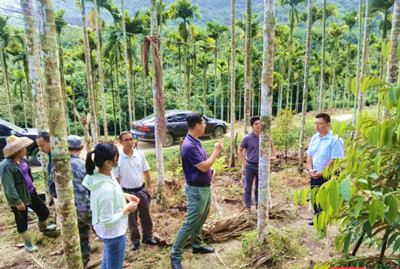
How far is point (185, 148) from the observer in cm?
314

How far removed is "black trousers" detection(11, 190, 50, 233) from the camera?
3674 mm

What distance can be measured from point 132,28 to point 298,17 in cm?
1378

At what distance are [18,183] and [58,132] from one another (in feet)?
7.37

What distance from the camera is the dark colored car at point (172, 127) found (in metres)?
11.6

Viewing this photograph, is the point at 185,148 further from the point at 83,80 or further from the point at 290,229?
the point at 83,80

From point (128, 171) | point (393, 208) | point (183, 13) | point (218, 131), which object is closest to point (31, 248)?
point (128, 171)

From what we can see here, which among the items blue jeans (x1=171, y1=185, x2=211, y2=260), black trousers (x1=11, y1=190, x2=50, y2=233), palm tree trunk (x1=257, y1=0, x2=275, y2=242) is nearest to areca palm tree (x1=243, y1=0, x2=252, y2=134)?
palm tree trunk (x1=257, y1=0, x2=275, y2=242)

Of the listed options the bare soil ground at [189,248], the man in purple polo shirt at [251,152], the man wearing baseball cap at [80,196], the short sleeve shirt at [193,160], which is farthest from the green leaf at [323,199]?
the man in purple polo shirt at [251,152]

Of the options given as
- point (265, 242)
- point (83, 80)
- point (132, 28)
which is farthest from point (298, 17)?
point (265, 242)

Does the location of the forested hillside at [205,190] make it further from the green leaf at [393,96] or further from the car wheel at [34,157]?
the car wheel at [34,157]

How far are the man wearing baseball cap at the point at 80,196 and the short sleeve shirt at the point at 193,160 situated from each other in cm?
132

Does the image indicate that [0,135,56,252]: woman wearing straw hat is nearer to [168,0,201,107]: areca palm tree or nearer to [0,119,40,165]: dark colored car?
[0,119,40,165]: dark colored car

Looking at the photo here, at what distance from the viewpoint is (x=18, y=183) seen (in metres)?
3.67

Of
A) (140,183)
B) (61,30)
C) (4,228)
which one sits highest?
(61,30)
